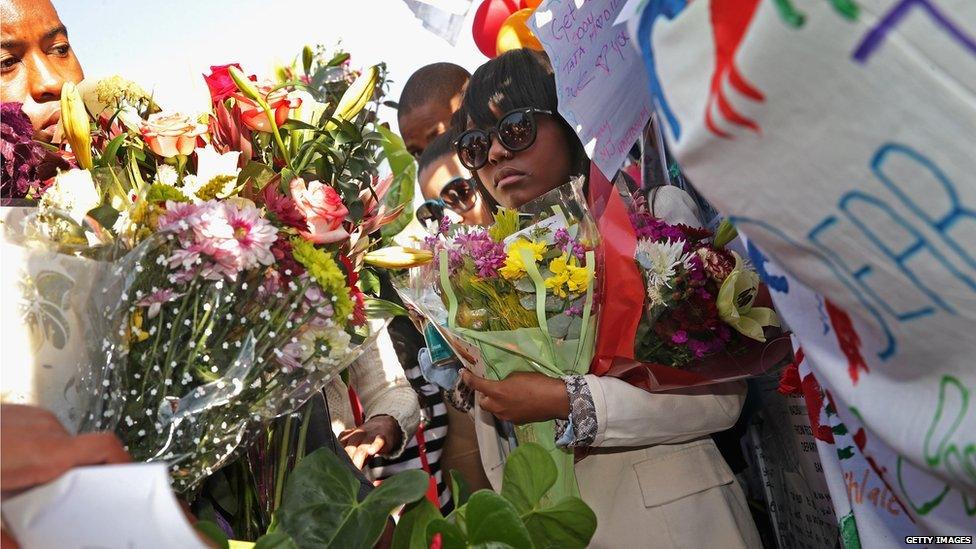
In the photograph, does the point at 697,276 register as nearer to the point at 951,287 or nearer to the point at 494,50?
the point at 951,287

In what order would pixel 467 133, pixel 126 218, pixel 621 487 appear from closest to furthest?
1. pixel 126 218
2. pixel 621 487
3. pixel 467 133

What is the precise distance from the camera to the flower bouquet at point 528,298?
77.3 inches

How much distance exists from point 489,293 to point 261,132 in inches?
24.9

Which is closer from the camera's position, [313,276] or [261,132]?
[313,276]

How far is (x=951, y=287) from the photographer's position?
0.78 meters

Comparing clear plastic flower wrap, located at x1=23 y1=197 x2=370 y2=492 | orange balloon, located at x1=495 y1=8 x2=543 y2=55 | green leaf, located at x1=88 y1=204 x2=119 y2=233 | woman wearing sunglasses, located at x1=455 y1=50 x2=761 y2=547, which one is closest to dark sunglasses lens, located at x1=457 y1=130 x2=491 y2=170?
orange balloon, located at x1=495 y1=8 x2=543 y2=55

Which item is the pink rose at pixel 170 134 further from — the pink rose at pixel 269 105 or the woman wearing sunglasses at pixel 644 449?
the woman wearing sunglasses at pixel 644 449

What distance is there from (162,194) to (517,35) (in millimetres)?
1737

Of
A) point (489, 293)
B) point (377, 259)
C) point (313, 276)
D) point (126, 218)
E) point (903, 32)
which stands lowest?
point (489, 293)

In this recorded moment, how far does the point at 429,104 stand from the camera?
4121mm

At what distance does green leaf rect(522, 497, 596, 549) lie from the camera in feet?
3.79

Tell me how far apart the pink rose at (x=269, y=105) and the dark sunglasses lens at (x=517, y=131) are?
0.72 m

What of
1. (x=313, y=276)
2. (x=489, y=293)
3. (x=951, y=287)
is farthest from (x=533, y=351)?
(x=951, y=287)

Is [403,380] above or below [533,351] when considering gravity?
below
